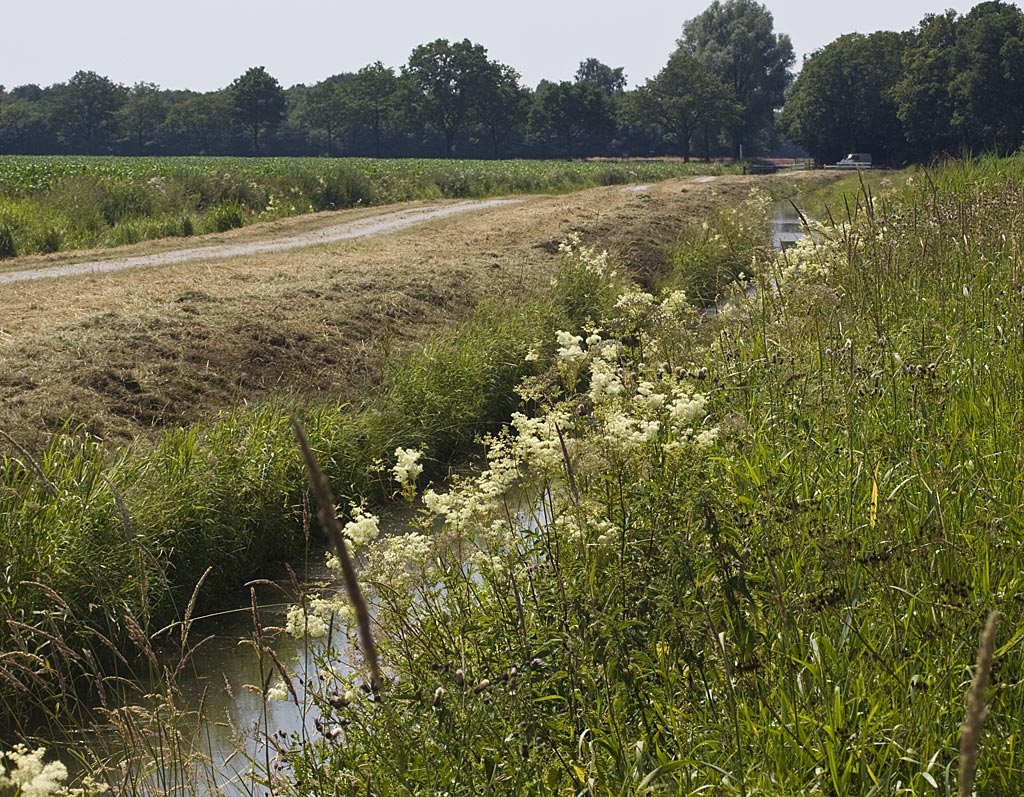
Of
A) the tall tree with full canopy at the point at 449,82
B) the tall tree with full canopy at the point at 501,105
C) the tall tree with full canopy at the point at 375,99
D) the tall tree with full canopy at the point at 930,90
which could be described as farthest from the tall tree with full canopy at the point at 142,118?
the tall tree with full canopy at the point at 930,90

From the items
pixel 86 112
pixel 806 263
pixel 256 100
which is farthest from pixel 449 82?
pixel 806 263

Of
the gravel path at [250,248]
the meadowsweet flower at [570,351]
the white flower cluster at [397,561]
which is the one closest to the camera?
the white flower cluster at [397,561]

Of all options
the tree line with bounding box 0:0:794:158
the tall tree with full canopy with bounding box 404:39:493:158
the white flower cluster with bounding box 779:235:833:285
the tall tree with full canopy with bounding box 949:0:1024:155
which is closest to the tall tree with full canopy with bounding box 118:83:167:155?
the tree line with bounding box 0:0:794:158

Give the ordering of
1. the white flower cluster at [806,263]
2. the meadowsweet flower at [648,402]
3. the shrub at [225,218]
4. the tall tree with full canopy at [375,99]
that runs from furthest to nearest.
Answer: the tall tree with full canopy at [375,99], the shrub at [225,218], the white flower cluster at [806,263], the meadowsweet flower at [648,402]

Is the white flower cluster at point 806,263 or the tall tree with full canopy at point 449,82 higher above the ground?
the tall tree with full canopy at point 449,82

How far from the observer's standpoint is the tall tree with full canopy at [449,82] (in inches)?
3844

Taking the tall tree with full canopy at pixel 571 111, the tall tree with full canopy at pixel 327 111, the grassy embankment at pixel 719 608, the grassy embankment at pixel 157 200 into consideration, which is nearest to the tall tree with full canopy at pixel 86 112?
the tall tree with full canopy at pixel 327 111

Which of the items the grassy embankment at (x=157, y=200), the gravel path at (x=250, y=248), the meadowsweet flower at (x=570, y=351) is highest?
the grassy embankment at (x=157, y=200)

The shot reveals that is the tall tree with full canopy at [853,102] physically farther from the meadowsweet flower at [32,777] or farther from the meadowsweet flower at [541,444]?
the meadowsweet flower at [32,777]

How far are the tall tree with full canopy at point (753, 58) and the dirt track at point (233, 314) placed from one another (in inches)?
3568

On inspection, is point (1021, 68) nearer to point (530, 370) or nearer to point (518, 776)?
point (530, 370)

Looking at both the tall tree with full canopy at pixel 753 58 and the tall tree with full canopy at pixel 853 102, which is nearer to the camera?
the tall tree with full canopy at pixel 853 102

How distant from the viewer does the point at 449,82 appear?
9962cm

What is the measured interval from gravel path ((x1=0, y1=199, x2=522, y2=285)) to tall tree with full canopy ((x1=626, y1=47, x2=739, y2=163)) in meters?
66.8
